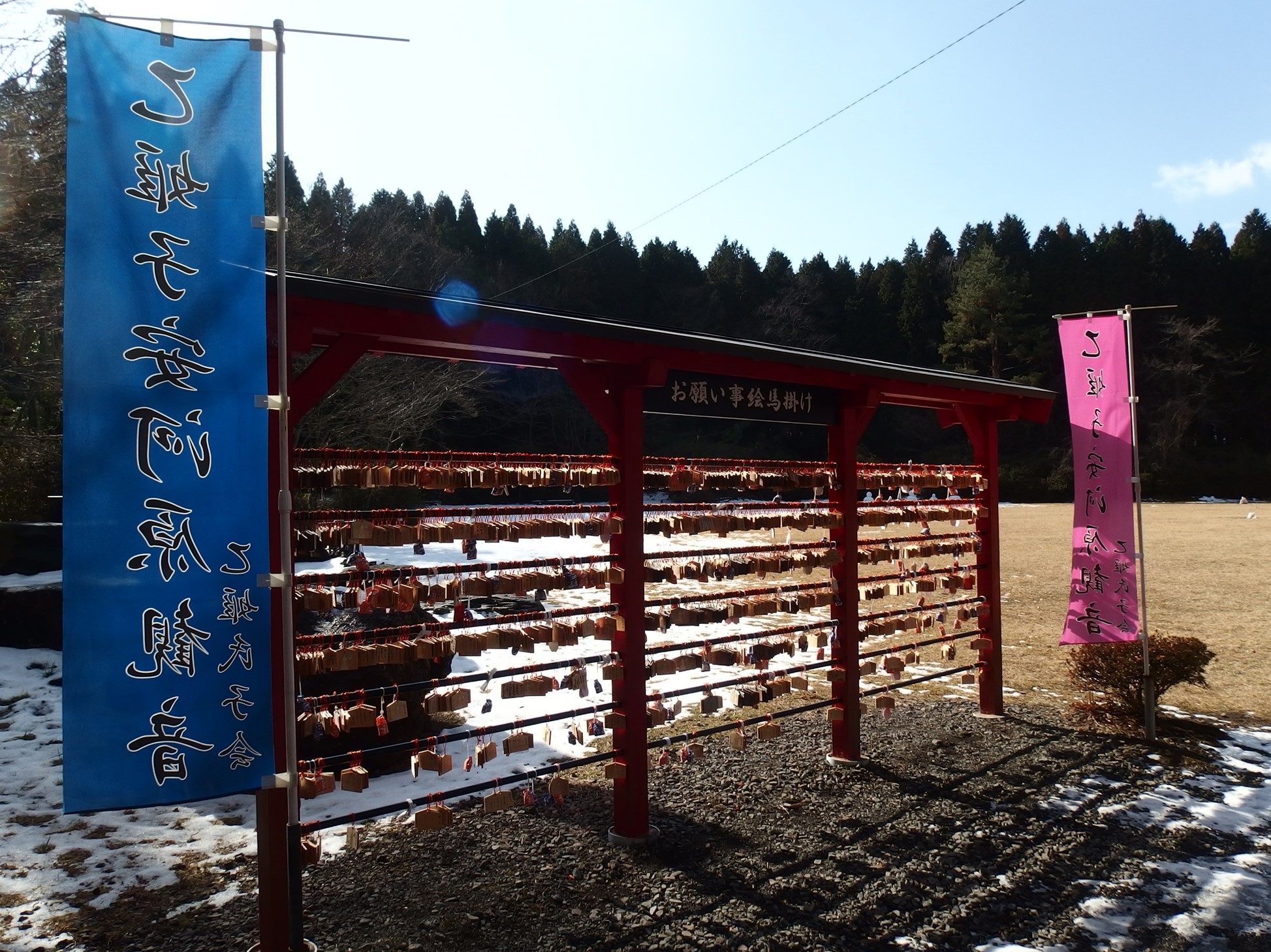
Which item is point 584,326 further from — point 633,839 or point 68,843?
point 68,843

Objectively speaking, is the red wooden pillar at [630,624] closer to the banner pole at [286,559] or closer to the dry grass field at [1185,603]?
the banner pole at [286,559]

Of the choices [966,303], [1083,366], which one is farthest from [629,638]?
[966,303]

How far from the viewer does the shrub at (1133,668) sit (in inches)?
286

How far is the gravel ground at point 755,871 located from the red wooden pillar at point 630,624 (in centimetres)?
23

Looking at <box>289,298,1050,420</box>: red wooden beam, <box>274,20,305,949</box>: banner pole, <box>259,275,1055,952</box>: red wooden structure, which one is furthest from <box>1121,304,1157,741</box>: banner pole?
<box>274,20,305,949</box>: banner pole

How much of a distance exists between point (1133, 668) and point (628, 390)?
565 centimetres

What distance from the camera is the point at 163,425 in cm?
296

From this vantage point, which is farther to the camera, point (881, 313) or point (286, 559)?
point (881, 313)

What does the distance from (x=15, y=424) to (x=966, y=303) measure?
45492mm

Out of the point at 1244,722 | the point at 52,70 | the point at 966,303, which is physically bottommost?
the point at 1244,722

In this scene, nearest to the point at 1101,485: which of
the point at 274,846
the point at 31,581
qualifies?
the point at 274,846

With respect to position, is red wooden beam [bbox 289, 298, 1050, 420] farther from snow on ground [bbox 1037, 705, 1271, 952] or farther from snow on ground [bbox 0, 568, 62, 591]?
snow on ground [bbox 0, 568, 62, 591]

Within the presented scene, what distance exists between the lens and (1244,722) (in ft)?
24.9

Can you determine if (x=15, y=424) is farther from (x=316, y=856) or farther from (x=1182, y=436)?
(x=1182, y=436)
